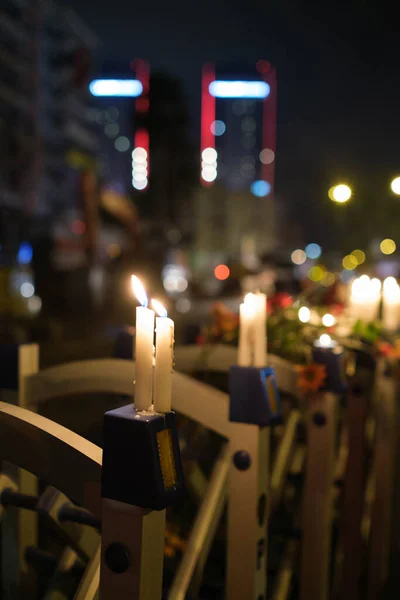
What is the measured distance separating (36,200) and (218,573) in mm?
54168

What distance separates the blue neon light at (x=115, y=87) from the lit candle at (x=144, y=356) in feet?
59.5

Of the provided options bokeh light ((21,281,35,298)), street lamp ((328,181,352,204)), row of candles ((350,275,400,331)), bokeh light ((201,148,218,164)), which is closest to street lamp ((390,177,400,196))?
street lamp ((328,181,352,204))

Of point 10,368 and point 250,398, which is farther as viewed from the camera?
point 10,368

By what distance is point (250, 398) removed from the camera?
2162mm

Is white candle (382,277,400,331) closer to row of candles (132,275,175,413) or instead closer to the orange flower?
the orange flower

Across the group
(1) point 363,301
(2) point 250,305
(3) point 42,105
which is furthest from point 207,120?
(2) point 250,305

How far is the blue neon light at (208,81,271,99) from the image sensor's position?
30.7 metres

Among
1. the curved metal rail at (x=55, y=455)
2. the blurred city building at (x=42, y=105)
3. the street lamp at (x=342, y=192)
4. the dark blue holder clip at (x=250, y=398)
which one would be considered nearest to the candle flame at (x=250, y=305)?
the dark blue holder clip at (x=250, y=398)

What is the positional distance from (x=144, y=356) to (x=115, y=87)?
21379 mm

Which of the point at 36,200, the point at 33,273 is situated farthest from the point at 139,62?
the point at 36,200

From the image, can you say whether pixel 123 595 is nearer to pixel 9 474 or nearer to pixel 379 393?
pixel 9 474

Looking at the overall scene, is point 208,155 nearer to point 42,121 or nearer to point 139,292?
point 42,121

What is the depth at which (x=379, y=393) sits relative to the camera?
4293mm

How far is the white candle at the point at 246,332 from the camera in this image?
90.7 inches
